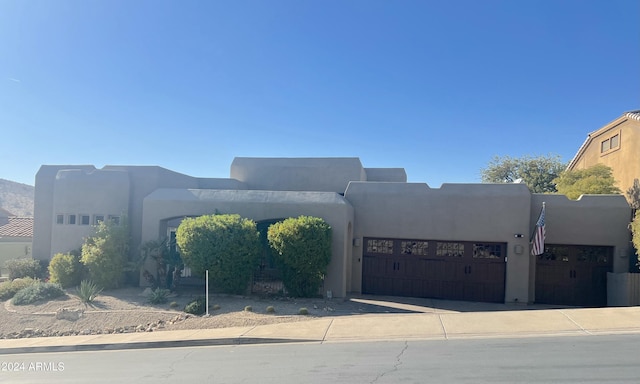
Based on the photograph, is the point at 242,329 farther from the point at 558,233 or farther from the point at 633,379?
the point at 558,233

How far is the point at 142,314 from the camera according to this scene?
12.5 m

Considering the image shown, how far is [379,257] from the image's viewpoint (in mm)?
17000

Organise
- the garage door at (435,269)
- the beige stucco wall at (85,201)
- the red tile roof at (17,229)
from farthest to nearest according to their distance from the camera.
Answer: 1. the red tile roof at (17,229)
2. the beige stucco wall at (85,201)
3. the garage door at (435,269)

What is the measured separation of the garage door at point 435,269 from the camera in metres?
16.0

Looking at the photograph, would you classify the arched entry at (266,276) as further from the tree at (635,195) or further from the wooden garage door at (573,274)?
the tree at (635,195)

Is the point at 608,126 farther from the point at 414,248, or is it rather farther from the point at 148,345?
the point at 148,345

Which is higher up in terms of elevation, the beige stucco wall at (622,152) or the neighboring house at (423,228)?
the beige stucco wall at (622,152)

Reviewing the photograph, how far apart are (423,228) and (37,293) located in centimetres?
1445

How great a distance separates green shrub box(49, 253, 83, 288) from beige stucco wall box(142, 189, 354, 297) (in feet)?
9.25

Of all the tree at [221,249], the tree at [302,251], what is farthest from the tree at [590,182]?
the tree at [221,249]

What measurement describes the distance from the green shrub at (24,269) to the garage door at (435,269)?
14.5 meters

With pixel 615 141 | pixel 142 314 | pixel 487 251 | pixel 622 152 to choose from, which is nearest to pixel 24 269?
pixel 142 314

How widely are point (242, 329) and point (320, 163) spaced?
13.6 m

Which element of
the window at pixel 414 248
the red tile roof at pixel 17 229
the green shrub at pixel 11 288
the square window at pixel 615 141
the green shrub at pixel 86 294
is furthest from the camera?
the red tile roof at pixel 17 229
